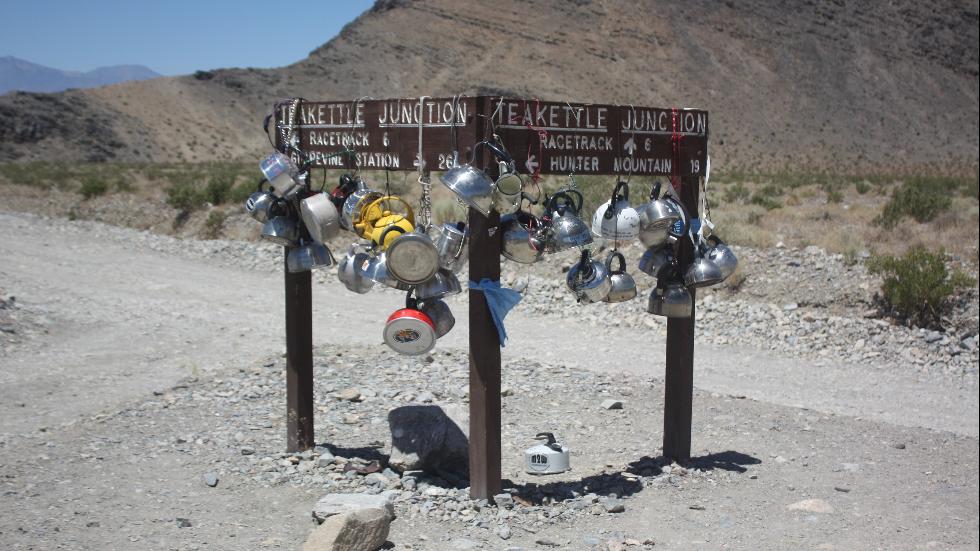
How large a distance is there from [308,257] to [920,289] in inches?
301

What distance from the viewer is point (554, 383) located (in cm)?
802

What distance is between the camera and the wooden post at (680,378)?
5.79m

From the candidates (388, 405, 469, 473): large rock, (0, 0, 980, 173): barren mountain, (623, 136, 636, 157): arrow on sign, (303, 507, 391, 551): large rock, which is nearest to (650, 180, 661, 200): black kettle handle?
(623, 136, 636, 157): arrow on sign

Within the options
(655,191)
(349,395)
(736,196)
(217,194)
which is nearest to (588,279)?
(655,191)

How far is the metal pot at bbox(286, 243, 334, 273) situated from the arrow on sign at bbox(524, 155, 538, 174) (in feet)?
4.58

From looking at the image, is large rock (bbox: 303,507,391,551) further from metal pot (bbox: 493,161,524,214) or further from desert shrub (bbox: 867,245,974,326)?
desert shrub (bbox: 867,245,974,326)

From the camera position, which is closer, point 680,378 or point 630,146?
point 630,146

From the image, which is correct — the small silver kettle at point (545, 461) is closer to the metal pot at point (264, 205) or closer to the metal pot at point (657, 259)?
the metal pot at point (657, 259)

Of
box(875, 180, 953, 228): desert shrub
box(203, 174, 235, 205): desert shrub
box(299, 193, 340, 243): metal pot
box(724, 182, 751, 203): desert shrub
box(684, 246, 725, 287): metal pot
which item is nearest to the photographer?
box(299, 193, 340, 243): metal pot

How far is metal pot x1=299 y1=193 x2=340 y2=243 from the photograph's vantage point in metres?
5.38

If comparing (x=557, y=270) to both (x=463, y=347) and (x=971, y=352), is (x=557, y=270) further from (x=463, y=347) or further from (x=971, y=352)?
(x=971, y=352)

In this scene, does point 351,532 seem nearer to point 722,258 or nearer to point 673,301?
point 673,301

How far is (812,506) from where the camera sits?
5312 mm

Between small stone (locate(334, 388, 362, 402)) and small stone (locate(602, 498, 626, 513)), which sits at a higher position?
small stone (locate(334, 388, 362, 402))
